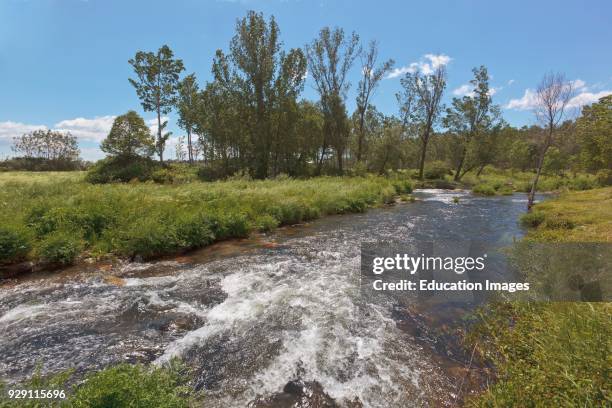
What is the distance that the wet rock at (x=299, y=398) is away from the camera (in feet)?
13.5

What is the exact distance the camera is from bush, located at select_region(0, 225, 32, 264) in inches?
347

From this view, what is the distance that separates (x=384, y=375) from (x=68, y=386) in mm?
4814

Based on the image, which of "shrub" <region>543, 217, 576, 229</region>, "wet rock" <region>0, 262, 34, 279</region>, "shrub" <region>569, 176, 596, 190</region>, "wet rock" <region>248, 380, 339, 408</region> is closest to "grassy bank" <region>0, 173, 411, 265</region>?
"wet rock" <region>0, 262, 34, 279</region>

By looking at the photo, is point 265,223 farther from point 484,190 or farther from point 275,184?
point 484,190

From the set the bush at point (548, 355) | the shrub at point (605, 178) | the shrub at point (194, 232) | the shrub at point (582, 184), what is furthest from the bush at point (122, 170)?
the shrub at point (605, 178)

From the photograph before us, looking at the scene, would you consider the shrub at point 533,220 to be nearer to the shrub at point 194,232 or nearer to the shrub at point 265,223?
the shrub at point 265,223

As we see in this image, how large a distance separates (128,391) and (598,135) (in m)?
43.6

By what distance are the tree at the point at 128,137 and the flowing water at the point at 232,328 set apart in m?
31.9

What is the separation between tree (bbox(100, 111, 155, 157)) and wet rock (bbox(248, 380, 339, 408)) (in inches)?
1549

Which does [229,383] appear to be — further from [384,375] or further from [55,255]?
[55,255]

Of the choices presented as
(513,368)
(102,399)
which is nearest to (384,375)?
(513,368)

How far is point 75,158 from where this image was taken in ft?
233

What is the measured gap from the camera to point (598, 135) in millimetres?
30688

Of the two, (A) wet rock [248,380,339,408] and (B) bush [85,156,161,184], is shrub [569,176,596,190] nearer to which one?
(A) wet rock [248,380,339,408]
